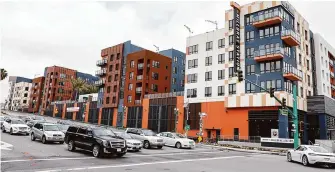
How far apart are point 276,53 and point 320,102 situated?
1382cm

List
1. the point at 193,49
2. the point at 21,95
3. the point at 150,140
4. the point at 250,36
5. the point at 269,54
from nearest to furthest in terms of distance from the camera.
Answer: the point at 150,140, the point at 269,54, the point at 250,36, the point at 193,49, the point at 21,95

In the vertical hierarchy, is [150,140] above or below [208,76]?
below

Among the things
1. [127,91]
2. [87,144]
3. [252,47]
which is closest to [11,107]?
[127,91]

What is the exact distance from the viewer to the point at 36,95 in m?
119

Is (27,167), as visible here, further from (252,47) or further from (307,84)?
(307,84)

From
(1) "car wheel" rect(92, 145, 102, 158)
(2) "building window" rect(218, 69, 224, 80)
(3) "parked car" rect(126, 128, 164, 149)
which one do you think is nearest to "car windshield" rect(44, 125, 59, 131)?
(3) "parked car" rect(126, 128, 164, 149)

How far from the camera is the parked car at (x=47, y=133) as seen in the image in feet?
75.2

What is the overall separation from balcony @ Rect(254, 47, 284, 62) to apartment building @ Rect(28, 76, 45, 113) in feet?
323

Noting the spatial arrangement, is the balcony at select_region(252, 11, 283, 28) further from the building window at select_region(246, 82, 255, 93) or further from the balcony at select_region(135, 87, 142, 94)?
the balcony at select_region(135, 87, 142, 94)

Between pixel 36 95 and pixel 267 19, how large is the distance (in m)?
104

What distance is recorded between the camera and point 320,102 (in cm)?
4906

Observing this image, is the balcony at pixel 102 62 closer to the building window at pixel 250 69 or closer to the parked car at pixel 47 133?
the building window at pixel 250 69

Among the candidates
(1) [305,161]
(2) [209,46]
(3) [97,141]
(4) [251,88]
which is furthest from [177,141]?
(2) [209,46]

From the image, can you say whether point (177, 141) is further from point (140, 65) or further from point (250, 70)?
point (140, 65)
